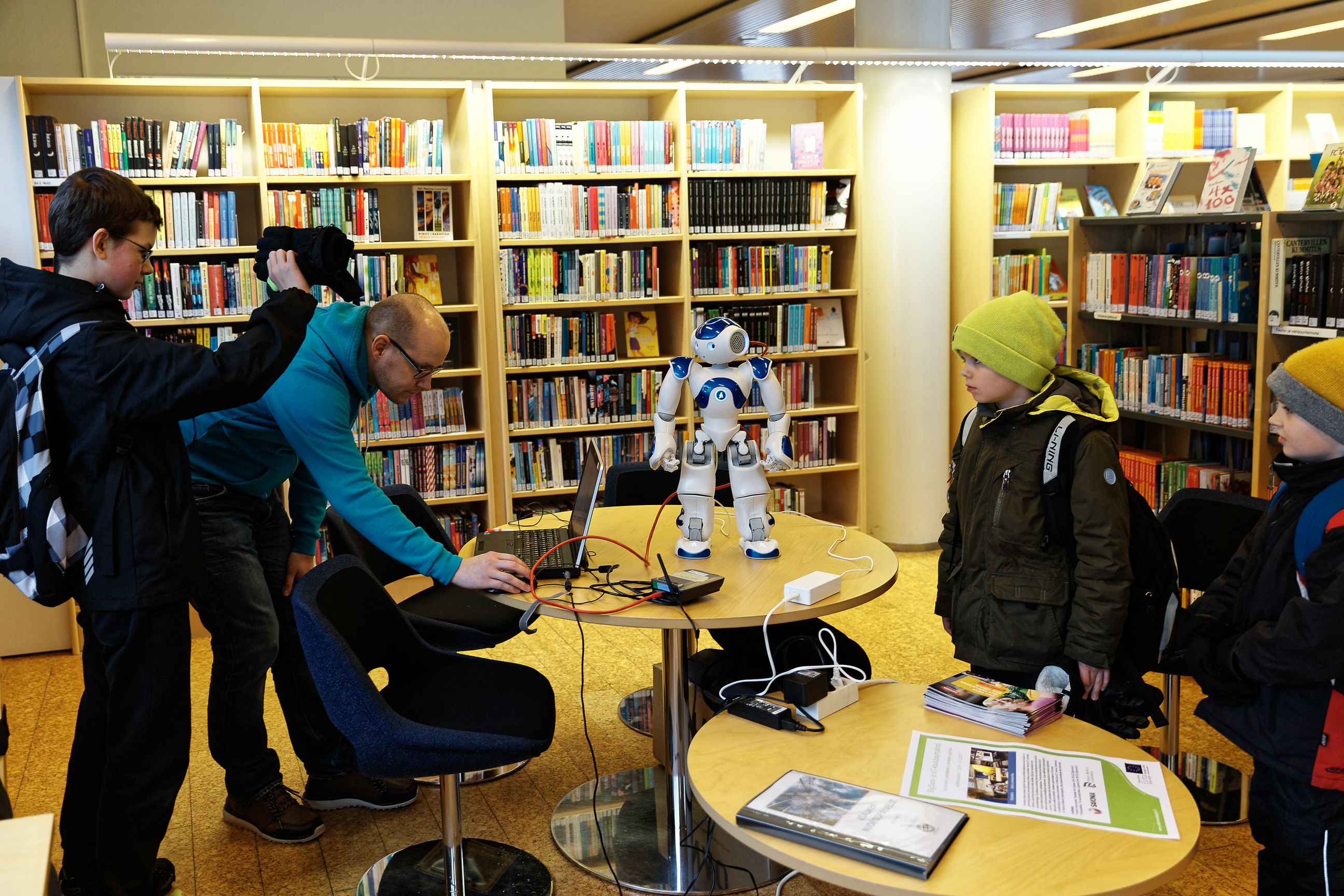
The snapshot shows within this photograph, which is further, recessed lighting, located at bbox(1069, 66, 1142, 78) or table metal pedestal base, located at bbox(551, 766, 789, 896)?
recessed lighting, located at bbox(1069, 66, 1142, 78)

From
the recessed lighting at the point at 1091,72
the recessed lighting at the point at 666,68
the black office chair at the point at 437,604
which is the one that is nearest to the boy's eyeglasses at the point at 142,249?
the black office chair at the point at 437,604

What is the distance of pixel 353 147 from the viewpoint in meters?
4.80

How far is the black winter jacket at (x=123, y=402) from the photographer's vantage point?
2168mm

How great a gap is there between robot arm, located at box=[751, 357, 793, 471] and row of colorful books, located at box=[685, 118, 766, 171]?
2.74 meters

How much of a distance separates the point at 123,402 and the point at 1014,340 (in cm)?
188

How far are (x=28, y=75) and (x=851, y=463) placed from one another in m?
4.22

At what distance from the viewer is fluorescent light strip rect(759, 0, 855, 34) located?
27.8 ft

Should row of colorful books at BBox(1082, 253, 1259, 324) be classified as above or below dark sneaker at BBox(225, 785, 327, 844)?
above

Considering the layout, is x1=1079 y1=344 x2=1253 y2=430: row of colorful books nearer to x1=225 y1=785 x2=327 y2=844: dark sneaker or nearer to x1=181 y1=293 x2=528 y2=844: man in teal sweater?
x1=181 y1=293 x2=528 y2=844: man in teal sweater

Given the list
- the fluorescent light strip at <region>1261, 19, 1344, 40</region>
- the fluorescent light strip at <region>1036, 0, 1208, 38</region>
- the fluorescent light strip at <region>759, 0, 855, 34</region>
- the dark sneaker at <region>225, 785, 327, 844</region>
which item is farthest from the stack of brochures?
the fluorescent light strip at <region>1261, 19, 1344, 40</region>

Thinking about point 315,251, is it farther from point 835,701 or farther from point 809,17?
point 809,17

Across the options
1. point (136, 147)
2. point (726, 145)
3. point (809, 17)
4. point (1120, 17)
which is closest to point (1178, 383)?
point (726, 145)

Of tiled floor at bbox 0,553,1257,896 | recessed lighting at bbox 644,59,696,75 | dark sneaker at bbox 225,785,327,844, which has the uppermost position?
recessed lighting at bbox 644,59,696,75

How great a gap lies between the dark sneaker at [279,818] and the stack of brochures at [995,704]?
1812 mm
